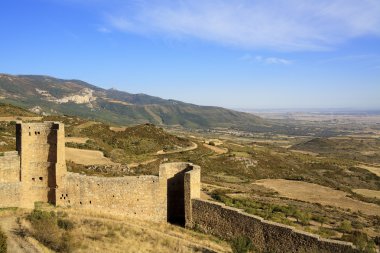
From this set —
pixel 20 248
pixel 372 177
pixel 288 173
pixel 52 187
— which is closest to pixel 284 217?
pixel 52 187

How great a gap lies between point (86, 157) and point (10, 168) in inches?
761

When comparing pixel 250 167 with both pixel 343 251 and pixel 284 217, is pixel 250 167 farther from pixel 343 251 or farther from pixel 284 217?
pixel 343 251

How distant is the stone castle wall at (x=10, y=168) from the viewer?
1755cm

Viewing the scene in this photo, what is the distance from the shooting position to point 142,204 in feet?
63.1

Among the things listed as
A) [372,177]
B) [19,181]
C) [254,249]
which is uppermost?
[19,181]

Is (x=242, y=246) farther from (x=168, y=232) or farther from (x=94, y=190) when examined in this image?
(x=94, y=190)

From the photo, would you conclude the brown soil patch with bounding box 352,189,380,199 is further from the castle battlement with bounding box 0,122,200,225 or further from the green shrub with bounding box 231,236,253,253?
the castle battlement with bounding box 0,122,200,225

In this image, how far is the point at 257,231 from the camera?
16.7 m

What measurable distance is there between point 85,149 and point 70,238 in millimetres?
27672

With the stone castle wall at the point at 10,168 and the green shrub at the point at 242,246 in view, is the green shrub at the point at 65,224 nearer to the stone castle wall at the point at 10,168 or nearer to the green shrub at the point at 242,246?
the stone castle wall at the point at 10,168

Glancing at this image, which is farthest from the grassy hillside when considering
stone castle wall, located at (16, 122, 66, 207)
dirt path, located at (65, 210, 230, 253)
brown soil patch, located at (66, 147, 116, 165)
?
stone castle wall, located at (16, 122, 66, 207)

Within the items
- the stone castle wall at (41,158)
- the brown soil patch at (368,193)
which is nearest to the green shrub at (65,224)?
the stone castle wall at (41,158)

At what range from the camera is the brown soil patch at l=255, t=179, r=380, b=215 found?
1342 inches

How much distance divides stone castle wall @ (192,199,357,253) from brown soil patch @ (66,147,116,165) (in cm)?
1786
